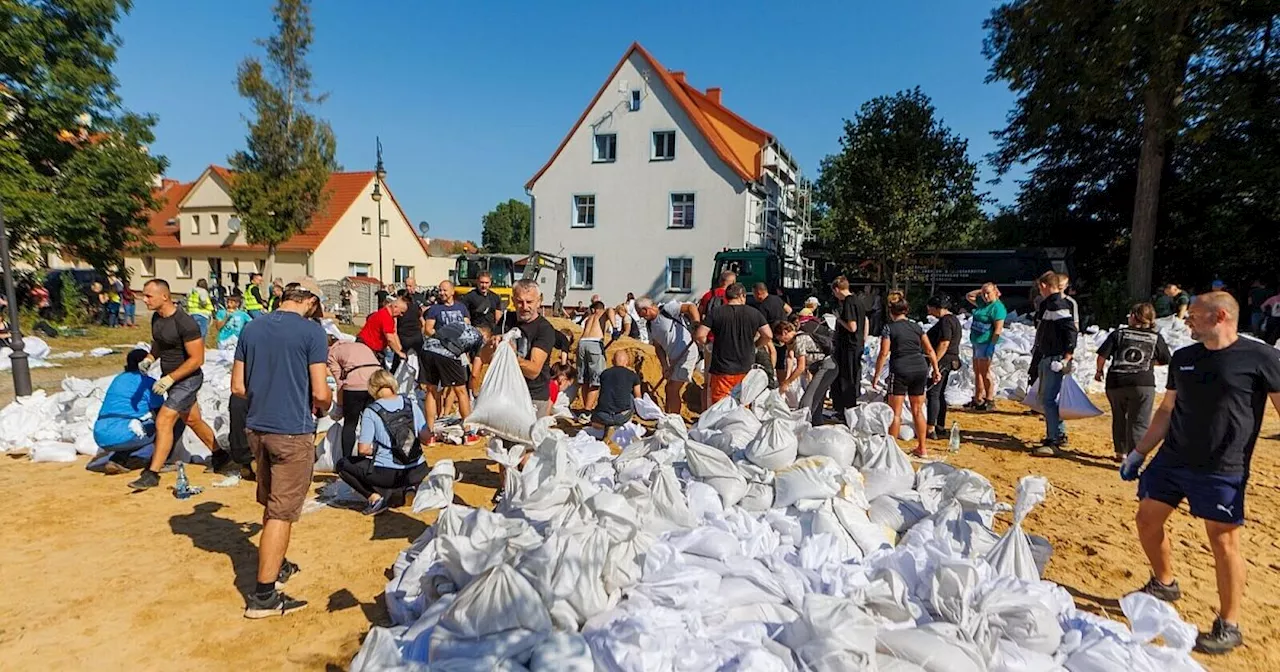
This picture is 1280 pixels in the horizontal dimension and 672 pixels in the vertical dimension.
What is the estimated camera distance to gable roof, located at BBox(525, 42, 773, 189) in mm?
22672

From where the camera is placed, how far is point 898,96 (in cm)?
1720

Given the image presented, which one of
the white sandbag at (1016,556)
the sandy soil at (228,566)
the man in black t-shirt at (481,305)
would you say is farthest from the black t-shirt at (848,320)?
the man in black t-shirt at (481,305)

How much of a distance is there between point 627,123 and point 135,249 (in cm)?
1573

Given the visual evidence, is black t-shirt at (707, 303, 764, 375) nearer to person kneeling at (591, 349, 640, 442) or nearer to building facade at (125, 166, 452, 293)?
person kneeling at (591, 349, 640, 442)

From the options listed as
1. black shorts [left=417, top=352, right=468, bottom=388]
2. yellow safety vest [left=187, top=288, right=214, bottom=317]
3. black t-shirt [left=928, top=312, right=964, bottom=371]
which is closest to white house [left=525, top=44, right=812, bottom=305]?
yellow safety vest [left=187, top=288, right=214, bottom=317]

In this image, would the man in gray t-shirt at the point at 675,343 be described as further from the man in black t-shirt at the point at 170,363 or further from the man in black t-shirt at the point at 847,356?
the man in black t-shirt at the point at 170,363

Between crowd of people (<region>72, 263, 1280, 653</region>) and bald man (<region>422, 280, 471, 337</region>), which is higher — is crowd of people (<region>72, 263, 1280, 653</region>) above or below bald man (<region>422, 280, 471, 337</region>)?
below

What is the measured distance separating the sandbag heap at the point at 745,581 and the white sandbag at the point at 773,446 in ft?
0.04

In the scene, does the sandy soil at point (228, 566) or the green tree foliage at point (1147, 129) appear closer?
the sandy soil at point (228, 566)

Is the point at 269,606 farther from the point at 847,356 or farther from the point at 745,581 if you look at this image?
the point at 847,356

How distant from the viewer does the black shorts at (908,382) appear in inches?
217

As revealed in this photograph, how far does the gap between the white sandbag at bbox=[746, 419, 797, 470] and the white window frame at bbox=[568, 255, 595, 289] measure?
66.7 ft

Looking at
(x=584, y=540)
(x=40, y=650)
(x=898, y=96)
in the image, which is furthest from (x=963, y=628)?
Result: (x=898, y=96)

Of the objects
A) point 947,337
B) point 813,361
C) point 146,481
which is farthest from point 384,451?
point 947,337
